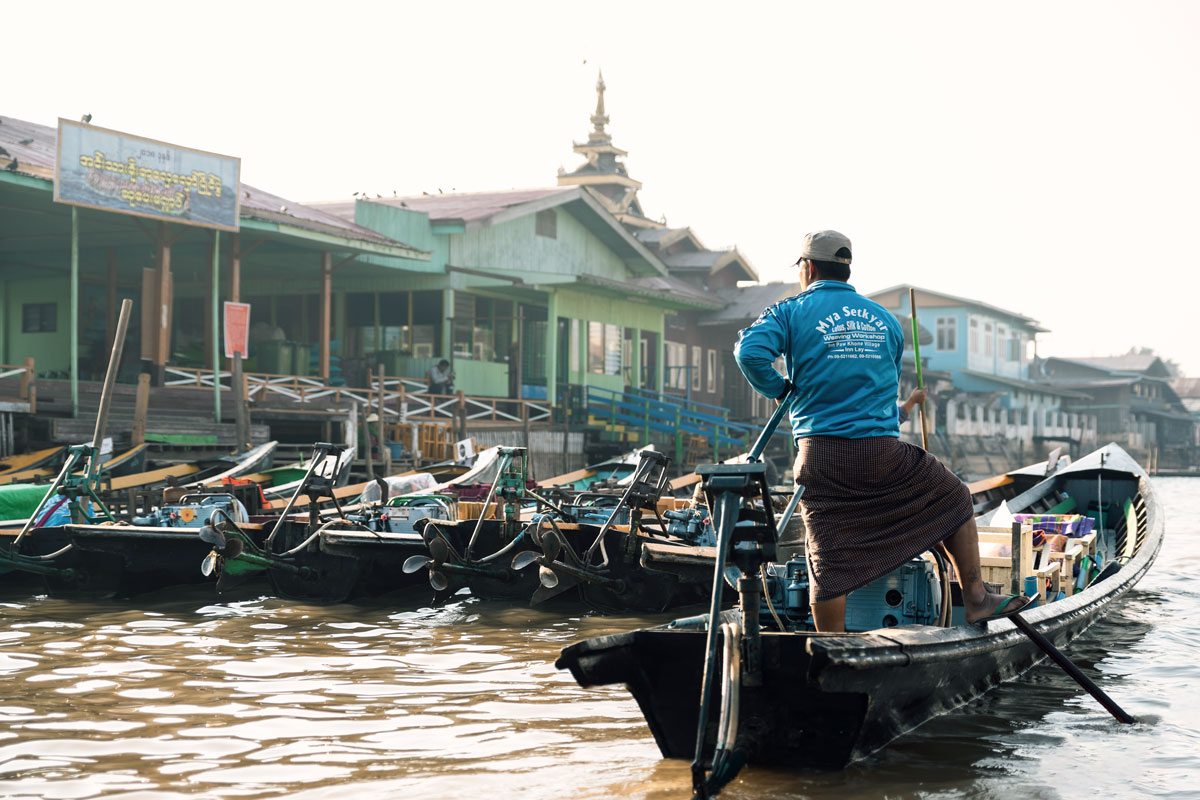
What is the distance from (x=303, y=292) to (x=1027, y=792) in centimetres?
2145

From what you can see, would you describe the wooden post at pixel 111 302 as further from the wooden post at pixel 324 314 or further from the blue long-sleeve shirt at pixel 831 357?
the blue long-sleeve shirt at pixel 831 357

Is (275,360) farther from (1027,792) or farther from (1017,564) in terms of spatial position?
(1027,792)

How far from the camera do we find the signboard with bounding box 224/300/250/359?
17094 millimetres

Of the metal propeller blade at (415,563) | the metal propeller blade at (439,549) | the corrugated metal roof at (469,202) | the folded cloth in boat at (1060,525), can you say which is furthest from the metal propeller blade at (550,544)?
the corrugated metal roof at (469,202)

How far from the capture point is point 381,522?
1085 centimetres

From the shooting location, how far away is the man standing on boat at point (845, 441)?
4.61 meters

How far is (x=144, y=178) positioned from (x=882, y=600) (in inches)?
563

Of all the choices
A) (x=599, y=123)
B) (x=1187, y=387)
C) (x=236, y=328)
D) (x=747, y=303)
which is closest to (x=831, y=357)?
(x=236, y=328)

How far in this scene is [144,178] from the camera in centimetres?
1697

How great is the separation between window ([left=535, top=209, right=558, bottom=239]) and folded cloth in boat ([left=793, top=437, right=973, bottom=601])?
847 inches

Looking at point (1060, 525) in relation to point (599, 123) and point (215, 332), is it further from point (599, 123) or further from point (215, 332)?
point (599, 123)

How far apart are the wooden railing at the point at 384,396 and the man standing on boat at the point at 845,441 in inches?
549

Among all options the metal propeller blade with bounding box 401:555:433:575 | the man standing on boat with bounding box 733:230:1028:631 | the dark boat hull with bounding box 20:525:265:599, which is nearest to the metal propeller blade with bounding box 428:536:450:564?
the metal propeller blade with bounding box 401:555:433:575

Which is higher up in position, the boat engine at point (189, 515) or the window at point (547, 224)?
the window at point (547, 224)
